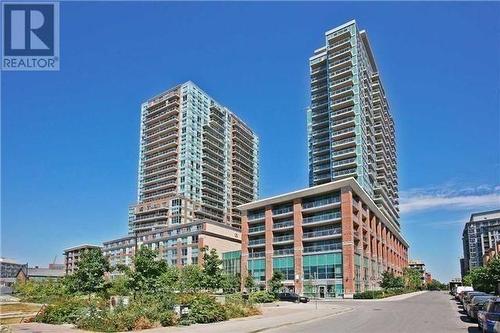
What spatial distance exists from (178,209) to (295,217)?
4644 centimetres

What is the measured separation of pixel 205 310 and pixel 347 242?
2052 inches

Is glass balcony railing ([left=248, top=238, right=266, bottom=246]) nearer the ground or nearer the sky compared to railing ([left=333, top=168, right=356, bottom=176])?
nearer the ground

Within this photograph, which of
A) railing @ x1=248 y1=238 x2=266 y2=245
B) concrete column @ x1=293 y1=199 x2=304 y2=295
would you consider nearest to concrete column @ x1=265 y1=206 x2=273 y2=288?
railing @ x1=248 y1=238 x2=266 y2=245

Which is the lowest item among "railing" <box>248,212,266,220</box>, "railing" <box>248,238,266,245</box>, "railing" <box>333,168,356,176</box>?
"railing" <box>248,238,266,245</box>

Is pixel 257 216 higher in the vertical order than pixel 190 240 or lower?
higher

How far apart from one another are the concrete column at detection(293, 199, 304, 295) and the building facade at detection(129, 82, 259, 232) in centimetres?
4570

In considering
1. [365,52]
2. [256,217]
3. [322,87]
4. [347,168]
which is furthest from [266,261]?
[365,52]

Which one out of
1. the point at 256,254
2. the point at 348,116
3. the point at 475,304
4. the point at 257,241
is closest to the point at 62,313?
the point at 475,304

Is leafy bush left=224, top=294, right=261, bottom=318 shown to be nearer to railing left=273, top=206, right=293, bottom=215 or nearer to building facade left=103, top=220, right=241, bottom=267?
railing left=273, top=206, right=293, bottom=215

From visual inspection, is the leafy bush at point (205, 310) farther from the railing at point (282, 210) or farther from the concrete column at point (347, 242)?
the railing at point (282, 210)

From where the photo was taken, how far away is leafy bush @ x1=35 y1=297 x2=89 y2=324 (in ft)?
82.2

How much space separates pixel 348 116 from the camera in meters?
107

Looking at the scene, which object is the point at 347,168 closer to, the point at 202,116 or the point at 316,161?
Result: the point at 316,161

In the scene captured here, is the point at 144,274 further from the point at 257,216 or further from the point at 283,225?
the point at 257,216
